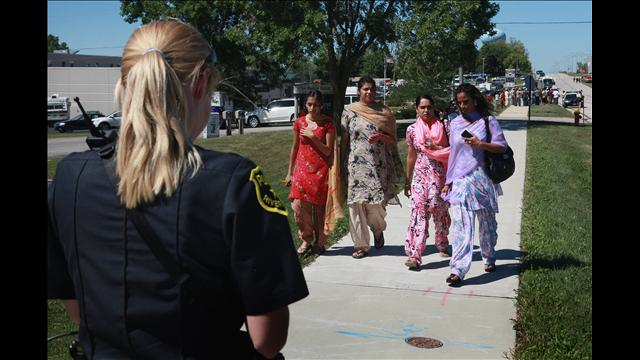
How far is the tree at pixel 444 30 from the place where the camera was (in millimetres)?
22438

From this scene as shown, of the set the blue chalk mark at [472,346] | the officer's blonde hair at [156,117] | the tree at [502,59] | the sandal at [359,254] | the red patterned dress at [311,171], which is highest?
the tree at [502,59]

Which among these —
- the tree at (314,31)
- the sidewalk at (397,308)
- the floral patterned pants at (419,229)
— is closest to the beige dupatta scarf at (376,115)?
the floral patterned pants at (419,229)

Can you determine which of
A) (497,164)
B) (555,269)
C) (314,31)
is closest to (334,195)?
(497,164)

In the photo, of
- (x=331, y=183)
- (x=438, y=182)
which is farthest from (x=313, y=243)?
(x=438, y=182)

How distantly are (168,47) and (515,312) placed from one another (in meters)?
4.34

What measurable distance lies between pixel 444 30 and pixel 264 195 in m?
21.8

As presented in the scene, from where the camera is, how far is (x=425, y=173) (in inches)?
267

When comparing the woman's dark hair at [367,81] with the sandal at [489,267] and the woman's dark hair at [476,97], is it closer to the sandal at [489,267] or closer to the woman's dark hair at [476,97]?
the woman's dark hair at [476,97]

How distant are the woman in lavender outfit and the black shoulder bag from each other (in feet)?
0.12

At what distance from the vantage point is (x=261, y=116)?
3847 centimetres

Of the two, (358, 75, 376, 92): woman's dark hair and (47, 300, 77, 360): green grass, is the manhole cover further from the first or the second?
(358, 75, 376, 92): woman's dark hair

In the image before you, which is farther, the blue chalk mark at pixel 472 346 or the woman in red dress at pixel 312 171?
the woman in red dress at pixel 312 171

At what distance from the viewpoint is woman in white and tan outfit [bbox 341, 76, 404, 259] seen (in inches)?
275

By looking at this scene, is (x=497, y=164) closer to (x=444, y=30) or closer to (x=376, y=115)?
(x=376, y=115)
